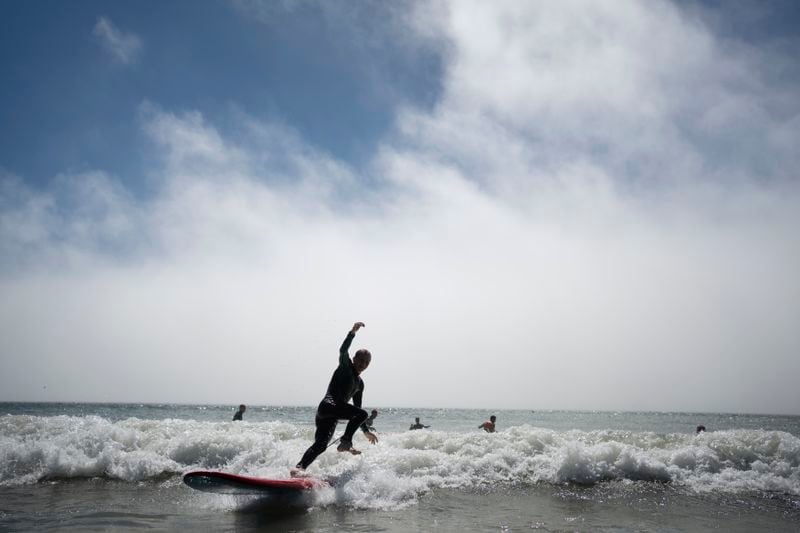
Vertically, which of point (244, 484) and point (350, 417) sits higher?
point (350, 417)

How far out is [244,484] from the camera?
5996 mm

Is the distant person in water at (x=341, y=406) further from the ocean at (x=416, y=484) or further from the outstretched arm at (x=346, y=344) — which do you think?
the ocean at (x=416, y=484)

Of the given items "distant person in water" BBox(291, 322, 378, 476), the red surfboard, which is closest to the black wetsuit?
"distant person in water" BBox(291, 322, 378, 476)

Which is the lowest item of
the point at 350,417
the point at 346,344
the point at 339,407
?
the point at 350,417

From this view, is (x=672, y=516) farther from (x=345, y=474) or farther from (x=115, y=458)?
(x=115, y=458)

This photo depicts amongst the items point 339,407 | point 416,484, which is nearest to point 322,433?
point 339,407

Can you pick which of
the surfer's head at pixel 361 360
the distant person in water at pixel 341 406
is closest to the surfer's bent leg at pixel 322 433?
the distant person in water at pixel 341 406

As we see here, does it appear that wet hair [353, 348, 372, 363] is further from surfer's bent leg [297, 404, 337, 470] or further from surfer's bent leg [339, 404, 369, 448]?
surfer's bent leg [297, 404, 337, 470]

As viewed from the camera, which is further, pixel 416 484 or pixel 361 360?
pixel 416 484

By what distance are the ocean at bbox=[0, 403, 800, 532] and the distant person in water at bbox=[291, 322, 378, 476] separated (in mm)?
547

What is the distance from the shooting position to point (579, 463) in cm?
874

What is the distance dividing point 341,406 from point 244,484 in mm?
1593

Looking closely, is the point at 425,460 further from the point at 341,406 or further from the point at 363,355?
the point at 363,355

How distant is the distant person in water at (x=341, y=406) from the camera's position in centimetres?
660
